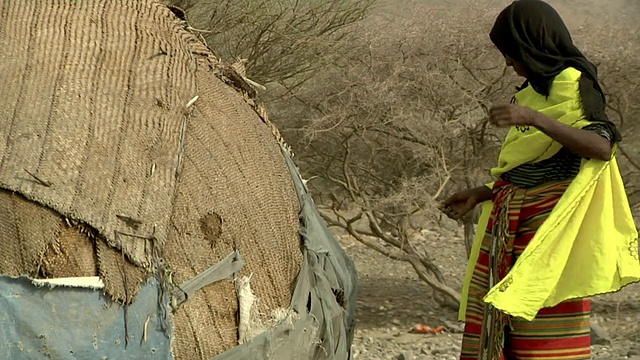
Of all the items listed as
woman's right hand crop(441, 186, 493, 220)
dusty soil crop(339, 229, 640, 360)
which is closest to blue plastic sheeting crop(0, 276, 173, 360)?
woman's right hand crop(441, 186, 493, 220)

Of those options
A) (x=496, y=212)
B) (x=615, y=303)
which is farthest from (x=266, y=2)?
(x=496, y=212)

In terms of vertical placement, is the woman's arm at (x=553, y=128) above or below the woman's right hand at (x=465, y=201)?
above

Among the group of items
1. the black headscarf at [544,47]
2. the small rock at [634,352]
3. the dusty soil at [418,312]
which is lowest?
the dusty soil at [418,312]

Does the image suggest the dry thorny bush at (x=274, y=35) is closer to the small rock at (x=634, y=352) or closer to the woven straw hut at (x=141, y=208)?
the small rock at (x=634, y=352)

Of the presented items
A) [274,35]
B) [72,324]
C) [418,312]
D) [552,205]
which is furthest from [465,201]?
[274,35]

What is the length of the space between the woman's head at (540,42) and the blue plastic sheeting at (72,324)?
4.98 ft

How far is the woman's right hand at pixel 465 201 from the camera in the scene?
3617 mm

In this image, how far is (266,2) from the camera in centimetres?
852

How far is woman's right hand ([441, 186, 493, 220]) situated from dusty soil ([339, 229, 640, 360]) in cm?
281

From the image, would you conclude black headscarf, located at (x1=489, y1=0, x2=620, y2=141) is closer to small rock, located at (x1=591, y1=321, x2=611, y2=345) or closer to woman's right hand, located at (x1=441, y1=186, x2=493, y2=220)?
woman's right hand, located at (x1=441, y1=186, x2=493, y2=220)

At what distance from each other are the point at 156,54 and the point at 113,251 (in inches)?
25.1

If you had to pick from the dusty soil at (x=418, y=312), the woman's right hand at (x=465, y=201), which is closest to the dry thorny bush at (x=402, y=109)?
the dusty soil at (x=418, y=312)

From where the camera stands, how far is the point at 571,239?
3.17 meters

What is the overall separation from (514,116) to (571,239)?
0.50m
